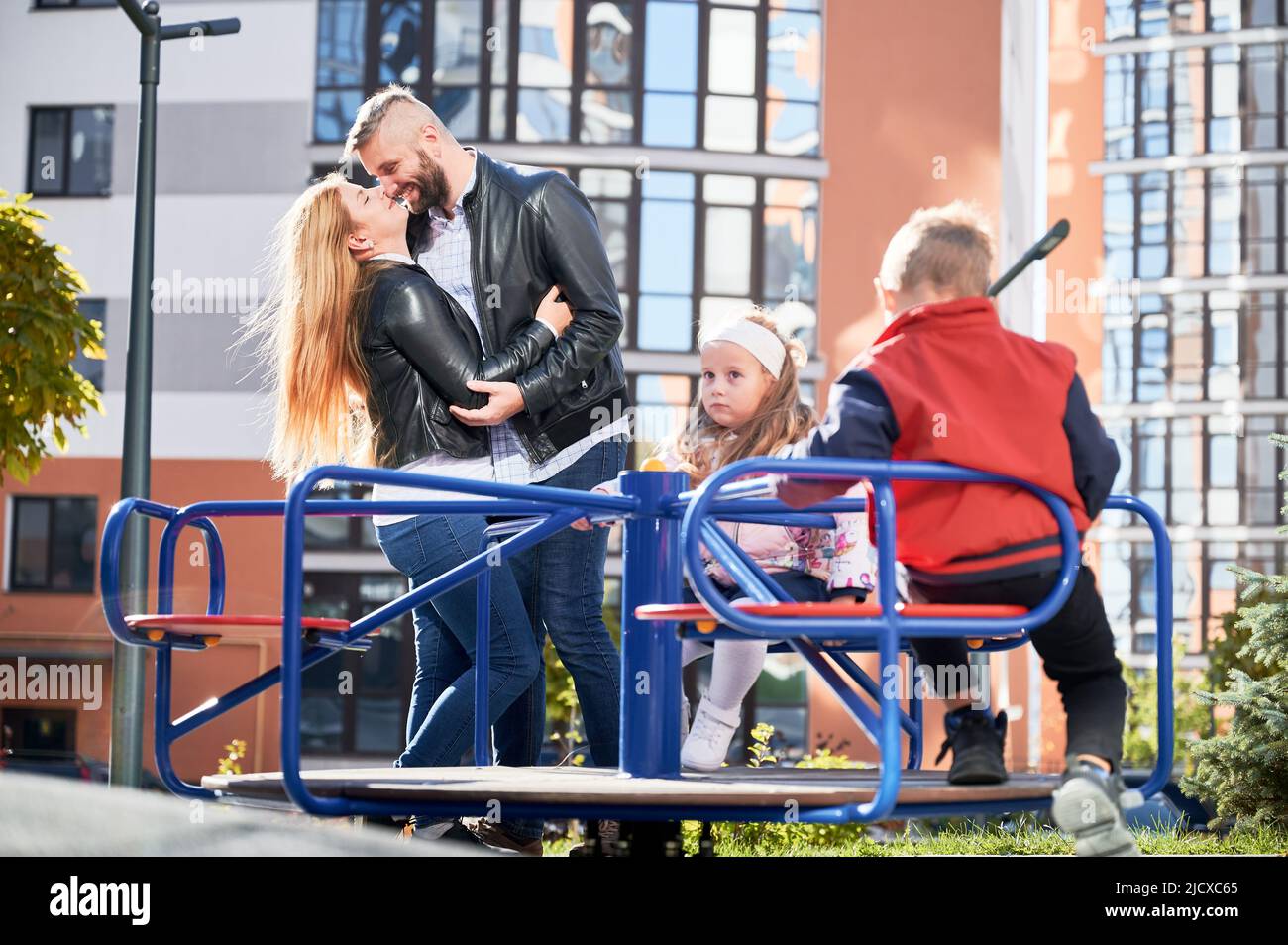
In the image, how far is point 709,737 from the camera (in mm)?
2996

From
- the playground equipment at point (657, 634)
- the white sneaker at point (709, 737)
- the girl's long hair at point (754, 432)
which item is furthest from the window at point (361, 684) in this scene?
the playground equipment at point (657, 634)

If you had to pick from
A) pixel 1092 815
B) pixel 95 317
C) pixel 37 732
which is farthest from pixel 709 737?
pixel 95 317

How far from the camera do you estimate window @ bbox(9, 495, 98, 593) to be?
16.5 meters

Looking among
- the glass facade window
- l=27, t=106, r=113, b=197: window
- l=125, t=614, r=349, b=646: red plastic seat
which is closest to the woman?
l=125, t=614, r=349, b=646: red plastic seat

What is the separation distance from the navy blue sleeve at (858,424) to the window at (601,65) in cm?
1446

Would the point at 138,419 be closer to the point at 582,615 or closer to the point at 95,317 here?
the point at 582,615

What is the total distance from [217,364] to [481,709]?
552 inches

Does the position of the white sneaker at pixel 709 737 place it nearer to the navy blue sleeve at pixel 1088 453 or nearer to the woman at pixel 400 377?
the woman at pixel 400 377

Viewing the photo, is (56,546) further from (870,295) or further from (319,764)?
(870,295)

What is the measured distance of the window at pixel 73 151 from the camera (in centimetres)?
1686

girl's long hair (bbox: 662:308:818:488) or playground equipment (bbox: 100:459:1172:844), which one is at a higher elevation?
girl's long hair (bbox: 662:308:818:488)

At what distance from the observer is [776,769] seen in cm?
313

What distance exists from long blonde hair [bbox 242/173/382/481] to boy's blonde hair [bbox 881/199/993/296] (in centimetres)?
109

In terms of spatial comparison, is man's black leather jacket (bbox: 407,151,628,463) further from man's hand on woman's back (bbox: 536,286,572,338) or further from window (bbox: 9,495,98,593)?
window (bbox: 9,495,98,593)
